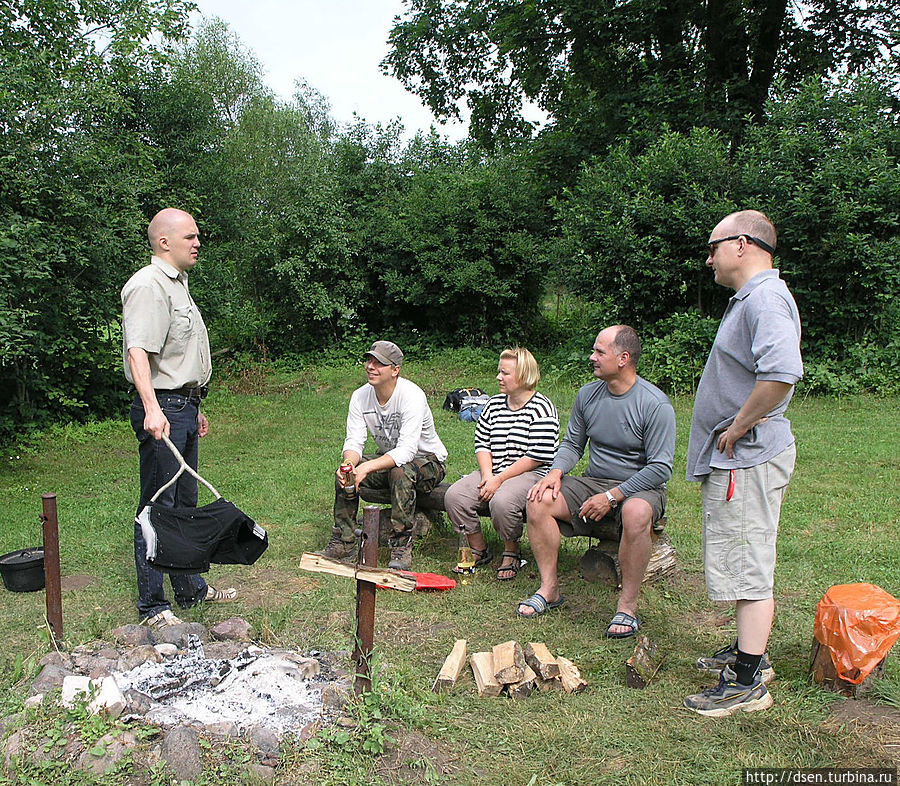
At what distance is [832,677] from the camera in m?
3.19

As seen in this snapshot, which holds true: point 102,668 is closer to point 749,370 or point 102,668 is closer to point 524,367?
point 524,367

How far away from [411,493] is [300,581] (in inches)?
33.7

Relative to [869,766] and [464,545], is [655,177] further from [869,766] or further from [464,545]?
[869,766]

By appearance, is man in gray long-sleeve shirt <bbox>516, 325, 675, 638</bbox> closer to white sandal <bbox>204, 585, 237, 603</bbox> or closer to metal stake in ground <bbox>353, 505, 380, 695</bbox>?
metal stake in ground <bbox>353, 505, 380, 695</bbox>

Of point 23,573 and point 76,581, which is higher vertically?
point 23,573

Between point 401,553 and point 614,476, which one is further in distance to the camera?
point 401,553

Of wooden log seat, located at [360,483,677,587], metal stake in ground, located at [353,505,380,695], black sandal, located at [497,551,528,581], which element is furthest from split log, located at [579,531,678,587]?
metal stake in ground, located at [353,505,380,695]

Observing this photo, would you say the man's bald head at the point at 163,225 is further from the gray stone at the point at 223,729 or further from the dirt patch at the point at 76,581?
the gray stone at the point at 223,729

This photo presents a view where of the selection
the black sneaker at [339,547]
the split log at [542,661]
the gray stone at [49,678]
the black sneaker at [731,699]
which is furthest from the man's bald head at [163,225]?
the black sneaker at [731,699]

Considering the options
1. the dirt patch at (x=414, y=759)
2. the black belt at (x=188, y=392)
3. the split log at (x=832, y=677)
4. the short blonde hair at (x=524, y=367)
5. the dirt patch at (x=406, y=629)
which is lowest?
the dirt patch at (x=406, y=629)

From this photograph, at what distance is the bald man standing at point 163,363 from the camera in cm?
379

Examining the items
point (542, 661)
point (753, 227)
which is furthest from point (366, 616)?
point (753, 227)

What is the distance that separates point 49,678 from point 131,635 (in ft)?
1.68

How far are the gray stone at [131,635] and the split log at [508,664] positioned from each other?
1.63m
